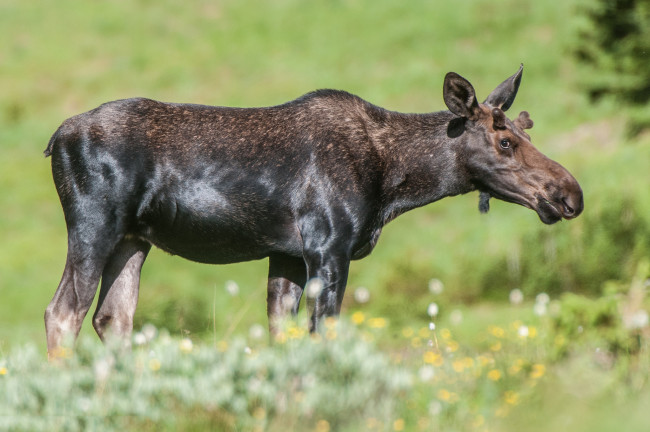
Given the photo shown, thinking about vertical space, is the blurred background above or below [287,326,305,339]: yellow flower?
above

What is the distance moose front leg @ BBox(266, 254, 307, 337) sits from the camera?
27.8 ft

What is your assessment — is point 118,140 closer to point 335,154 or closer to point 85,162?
point 85,162

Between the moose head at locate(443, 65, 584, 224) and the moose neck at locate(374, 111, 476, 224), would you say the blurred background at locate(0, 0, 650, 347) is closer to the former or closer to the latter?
the moose neck at locate(374, 111, 476, 224)

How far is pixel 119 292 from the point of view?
8344 mm

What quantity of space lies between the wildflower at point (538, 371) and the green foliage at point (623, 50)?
10.9 meters

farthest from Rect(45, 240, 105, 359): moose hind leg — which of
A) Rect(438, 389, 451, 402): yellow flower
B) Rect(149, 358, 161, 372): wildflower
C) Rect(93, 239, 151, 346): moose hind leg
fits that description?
Rect(438, 389, 451, 402): yellow flower

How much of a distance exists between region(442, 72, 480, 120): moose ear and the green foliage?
8.23 metres

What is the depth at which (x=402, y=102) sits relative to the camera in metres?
34.8

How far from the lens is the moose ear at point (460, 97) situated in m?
8.27

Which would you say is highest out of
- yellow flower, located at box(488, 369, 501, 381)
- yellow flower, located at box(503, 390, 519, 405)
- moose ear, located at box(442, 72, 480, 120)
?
moose ear, located at box(442, 72, 480, 120)

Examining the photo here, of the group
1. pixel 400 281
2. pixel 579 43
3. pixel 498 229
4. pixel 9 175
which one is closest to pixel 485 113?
pixel 579 43

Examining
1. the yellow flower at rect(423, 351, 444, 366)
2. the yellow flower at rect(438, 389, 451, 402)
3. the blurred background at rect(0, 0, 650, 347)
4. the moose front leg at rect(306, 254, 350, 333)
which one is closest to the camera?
the yellow flower at rect(438, 389, 451, 402)

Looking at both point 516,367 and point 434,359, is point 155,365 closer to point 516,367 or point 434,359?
point 434,359

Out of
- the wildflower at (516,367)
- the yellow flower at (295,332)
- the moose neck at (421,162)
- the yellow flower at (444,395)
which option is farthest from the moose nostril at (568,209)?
the yellow flower at (444,395)
